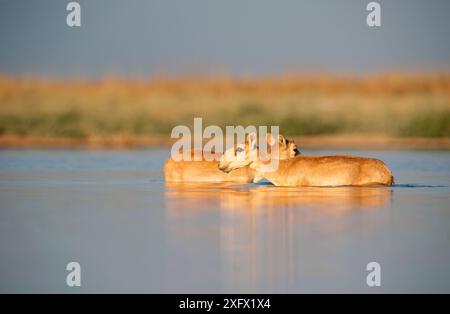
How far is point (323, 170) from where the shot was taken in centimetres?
1667

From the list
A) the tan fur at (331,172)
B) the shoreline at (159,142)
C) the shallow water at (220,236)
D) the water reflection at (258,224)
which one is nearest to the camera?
the shallow water at (220,236)

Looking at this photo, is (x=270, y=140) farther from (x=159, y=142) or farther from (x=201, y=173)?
(x=159, y=142)

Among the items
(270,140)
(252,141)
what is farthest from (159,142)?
(252,141)

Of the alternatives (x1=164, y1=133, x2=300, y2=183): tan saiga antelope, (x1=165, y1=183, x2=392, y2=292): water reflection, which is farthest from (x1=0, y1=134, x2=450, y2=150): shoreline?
(x1=165, y1=183, x2=392, y2=292): water reflection

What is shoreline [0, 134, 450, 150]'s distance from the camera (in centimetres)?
2972

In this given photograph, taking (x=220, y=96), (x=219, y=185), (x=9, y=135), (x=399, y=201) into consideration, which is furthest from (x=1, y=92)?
(x=399, y=201)

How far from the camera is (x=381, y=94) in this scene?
34.0m

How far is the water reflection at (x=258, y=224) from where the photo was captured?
10.1 meters

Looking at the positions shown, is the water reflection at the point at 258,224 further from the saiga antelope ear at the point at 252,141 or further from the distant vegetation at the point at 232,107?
the distant vegetation at the point at 232,107

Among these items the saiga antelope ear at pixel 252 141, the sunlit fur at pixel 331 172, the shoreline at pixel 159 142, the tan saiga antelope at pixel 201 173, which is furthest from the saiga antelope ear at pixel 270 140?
the shoreline at pixel 159 142

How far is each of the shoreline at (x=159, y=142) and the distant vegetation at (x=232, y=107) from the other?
281mm

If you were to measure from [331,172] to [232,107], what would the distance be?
16.5m

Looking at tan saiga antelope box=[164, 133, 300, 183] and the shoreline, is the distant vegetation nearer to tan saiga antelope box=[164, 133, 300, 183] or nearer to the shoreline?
the shoreline

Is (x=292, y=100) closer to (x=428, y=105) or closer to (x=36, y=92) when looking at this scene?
(x=428, y=105)
